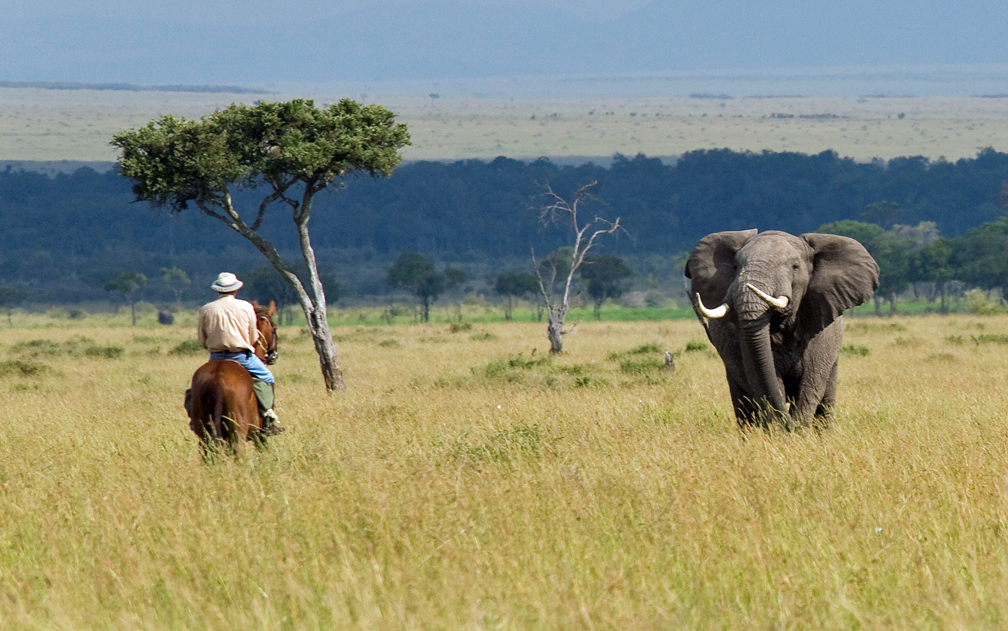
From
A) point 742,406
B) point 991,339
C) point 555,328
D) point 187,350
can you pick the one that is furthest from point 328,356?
point 991,339

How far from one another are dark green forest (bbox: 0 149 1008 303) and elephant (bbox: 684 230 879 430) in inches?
3848

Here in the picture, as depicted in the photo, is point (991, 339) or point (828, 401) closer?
point (828, 401)

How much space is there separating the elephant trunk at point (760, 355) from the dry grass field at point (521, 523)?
0.37m

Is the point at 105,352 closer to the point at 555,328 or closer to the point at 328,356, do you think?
the point at 555,328

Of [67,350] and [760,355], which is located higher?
[760,355]

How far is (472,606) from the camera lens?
4.64 m

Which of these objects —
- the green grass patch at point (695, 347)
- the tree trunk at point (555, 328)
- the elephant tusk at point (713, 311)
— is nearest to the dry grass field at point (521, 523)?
the elephant tusk at point (713, 311)

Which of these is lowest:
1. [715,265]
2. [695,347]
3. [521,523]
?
[695,347]

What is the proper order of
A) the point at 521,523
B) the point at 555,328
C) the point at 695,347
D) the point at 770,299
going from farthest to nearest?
the point at 555,328, the point at 695,347, the point at 770,299, the point at 521,523

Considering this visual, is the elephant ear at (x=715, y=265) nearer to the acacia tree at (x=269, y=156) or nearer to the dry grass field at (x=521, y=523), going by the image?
the dry grass field at (x=521, y=523)

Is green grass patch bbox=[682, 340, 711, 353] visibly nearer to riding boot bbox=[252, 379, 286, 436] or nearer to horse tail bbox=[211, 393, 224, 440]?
riding boot bbox=[252, 379, 286, 436]

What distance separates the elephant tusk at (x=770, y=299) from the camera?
8719mm

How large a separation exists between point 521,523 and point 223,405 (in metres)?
2.88

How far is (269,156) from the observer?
17.9 m
